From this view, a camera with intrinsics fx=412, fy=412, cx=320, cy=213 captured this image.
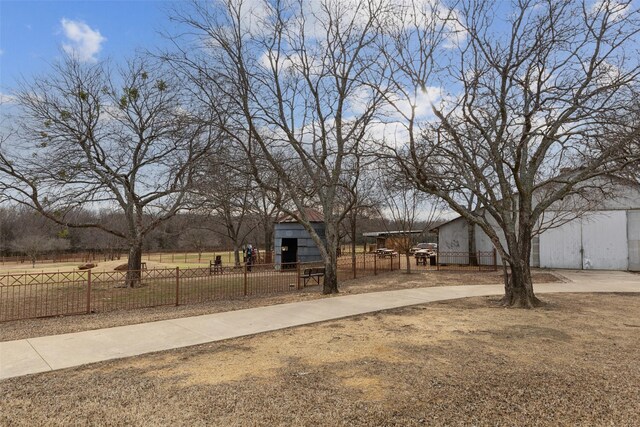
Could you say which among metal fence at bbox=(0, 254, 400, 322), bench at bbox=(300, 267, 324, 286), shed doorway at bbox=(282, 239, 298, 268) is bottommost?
metal fence at bbox=(0, 254, 400, 322)

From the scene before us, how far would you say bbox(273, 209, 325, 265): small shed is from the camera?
83.4 ft

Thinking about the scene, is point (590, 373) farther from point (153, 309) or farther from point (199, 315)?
point (153, 309)

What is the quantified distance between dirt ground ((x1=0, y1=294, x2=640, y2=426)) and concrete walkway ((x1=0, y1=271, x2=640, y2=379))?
1.70ft

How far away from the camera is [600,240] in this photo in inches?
928

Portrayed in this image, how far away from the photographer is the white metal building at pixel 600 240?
2294cm

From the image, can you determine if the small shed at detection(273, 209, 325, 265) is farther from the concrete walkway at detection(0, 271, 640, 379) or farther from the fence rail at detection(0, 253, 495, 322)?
the concrete walkway at detection(0, 271, 640, 379)

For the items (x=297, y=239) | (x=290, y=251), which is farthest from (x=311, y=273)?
(x=290, y=251)

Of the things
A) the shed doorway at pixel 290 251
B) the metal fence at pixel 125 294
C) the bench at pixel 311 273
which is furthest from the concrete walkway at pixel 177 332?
the shed doorway at pixel 290 251

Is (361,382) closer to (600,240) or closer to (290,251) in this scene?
(290,251)

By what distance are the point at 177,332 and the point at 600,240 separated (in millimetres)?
24357

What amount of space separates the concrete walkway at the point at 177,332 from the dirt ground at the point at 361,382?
0.52m

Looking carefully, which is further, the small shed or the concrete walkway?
the small shed

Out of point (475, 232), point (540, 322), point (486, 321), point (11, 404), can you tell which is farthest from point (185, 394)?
point (475, 232)

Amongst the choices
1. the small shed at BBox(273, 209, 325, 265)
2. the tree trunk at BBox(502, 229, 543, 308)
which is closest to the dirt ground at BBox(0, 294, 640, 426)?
the tree trunk at BBox(502, 229, 543, 308)
